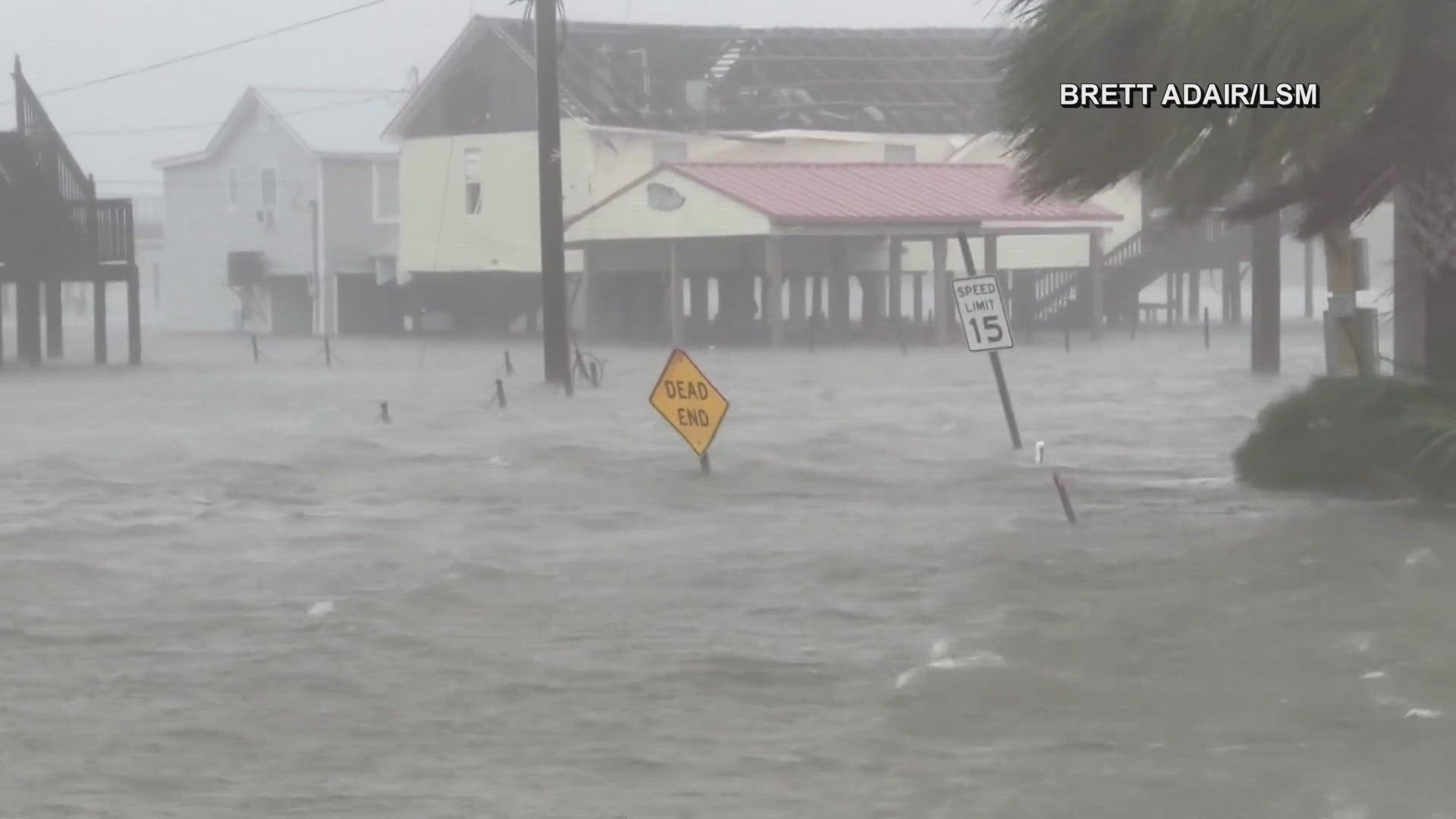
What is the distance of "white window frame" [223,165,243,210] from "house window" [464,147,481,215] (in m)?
12.8

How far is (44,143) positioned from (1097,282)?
878 inches

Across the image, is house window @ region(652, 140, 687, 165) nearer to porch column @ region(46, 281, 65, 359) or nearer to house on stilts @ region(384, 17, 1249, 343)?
house on stilts @ region(384, 17, 1249, 343)

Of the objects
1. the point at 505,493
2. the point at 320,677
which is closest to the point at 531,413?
the point at 505,493

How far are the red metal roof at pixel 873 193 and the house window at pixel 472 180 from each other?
9705 mm

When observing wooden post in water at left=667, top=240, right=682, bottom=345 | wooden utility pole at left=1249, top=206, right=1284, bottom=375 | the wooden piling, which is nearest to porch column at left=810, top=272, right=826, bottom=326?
wooden post in water at left=667, top=240, right=682, bottom=345

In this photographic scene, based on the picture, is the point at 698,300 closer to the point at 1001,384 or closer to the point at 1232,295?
the point at 1232,295

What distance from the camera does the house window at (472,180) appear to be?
58.3 meters

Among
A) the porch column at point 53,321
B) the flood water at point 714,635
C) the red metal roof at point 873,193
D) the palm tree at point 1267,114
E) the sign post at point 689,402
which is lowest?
the flood water at point 714,635

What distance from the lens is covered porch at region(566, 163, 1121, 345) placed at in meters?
47.2

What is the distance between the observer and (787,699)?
9.25 m

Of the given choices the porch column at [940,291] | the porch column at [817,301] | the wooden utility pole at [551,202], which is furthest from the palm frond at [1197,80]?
the porch column at [817,301]

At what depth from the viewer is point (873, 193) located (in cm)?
4900

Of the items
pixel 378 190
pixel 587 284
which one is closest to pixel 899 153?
pixel 587 284

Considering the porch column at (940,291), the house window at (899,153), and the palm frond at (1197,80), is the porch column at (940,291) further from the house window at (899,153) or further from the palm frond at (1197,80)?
the palm frond at (1197,80)
